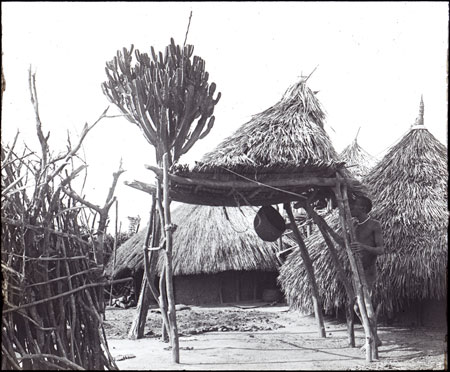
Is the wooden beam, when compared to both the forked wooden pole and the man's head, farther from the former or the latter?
the man's head

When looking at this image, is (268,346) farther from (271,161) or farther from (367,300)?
(271,161)

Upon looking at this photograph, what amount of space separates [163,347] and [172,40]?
16.5 ft

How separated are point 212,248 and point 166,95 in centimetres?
632

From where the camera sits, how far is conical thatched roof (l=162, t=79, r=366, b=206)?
23.6ft

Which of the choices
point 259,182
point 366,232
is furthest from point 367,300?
point 259,182

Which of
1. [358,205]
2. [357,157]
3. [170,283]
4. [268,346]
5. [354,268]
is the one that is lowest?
[268,346]

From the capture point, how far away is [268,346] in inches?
319

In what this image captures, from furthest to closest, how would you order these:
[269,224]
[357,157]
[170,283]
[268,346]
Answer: [357,157] < [269,224] < [268,346] < [170,283]

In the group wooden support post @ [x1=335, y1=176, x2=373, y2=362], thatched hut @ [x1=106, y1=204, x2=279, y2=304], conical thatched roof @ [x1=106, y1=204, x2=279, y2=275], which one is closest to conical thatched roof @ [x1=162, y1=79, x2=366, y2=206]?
wooden support post @ [x1=335, y1=176, x2=373, y2=362]

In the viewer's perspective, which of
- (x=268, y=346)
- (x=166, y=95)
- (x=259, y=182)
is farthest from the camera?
(x=166, y=95)

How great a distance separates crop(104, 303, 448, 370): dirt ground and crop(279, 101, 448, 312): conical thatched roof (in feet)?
2.22

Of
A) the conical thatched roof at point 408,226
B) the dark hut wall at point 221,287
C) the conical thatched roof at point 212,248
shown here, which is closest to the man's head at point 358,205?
the conical thatched roof at point 408,226

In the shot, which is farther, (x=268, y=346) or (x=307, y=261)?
(x=307, y=261)

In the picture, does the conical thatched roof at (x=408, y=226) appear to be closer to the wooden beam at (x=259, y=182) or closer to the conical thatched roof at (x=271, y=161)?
the conical thatched roof at (x=271, y=161)
